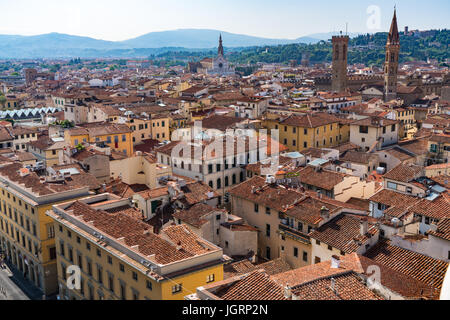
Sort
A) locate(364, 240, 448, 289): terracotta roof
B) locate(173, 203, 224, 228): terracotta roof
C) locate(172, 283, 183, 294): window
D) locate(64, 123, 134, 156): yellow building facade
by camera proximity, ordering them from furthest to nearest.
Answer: locate(64, 123, 134, 156): yellow building facade, locate(173, 203, 224, 228): terracotta roof, locate(364, 240, 448, 289): terracotta roof, locate(172, 283, 183, 294): window

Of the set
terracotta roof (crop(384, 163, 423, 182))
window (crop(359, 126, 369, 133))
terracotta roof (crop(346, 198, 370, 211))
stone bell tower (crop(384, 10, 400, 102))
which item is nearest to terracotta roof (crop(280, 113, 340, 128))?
window (crop(359, 126, 369, 133))

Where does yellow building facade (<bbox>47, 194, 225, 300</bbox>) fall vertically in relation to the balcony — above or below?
above

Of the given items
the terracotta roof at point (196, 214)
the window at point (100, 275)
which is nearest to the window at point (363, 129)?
the terracotta roof at point (196, 214)

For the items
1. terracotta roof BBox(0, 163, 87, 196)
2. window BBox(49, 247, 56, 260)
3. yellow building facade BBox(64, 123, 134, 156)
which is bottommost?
window BBox(49, 247, 56, 260)

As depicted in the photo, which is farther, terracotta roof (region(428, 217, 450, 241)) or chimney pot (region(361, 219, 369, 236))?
chimney pot (region(361, 219, 369, 236))

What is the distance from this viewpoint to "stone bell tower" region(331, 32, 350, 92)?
97812 millimetres

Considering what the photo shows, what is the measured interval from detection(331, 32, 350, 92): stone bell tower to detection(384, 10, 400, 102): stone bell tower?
10.3 meters

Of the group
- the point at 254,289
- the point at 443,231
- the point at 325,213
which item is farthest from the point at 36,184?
the point at 443,231

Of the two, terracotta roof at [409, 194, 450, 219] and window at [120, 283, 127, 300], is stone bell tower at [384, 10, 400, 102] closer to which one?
terracotta roof at [409, 194, 450, 219]

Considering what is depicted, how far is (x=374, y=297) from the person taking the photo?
1620 centimetres

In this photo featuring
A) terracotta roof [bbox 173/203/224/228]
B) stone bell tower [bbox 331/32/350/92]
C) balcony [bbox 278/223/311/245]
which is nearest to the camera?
balcony [bbox 278/223/311/245]

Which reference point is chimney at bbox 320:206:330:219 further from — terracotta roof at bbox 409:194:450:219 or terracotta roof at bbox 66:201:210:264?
terracotta roof at bbox 66:201:210:264
